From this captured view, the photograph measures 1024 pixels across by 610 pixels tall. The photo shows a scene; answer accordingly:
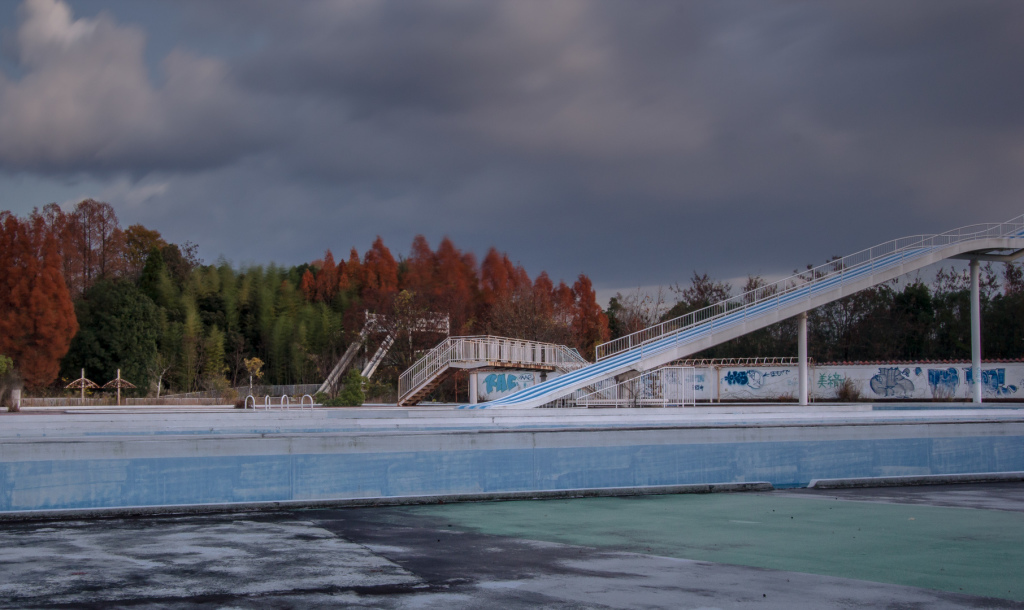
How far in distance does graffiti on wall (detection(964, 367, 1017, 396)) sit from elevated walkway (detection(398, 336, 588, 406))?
15.2 metres

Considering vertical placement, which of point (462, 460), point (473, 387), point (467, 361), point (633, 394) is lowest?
point (462, 460)

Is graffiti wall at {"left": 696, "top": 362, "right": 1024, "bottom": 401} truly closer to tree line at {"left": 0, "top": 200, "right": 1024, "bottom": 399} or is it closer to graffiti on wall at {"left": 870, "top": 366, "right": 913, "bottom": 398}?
graffiti on wall at {"left": 870, "top": 366, "right": 913, "bottom": 398}

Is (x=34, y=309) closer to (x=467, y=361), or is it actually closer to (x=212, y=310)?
(x=212, y=310)

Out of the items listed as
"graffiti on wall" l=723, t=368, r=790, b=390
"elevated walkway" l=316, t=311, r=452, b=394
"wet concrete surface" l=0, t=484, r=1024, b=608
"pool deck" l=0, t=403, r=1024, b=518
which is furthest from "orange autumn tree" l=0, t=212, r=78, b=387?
"wet concrete surface" l=0, t=484, r=1024, b=608

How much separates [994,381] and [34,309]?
42.7 meters

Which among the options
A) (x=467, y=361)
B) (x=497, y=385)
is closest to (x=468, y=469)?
(x=467, y=361)

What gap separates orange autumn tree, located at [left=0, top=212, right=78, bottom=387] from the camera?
40125 mm

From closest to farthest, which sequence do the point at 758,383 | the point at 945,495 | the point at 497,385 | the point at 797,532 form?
the point at 797,532
the point at 945,495
the point at 497,385
the point at 758,383

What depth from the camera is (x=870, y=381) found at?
34719 mm

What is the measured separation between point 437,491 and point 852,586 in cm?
658

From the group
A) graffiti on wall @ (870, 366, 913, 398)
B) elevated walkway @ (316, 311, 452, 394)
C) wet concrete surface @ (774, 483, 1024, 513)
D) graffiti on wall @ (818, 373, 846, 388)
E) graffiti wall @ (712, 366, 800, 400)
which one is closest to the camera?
wet concrete surface @ (774, 483, 1024, 513)

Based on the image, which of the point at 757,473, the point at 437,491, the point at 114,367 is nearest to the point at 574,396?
the point at 757,473

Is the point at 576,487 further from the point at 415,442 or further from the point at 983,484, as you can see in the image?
the point at 983,484

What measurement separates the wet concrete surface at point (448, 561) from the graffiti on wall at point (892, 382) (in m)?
24.7
